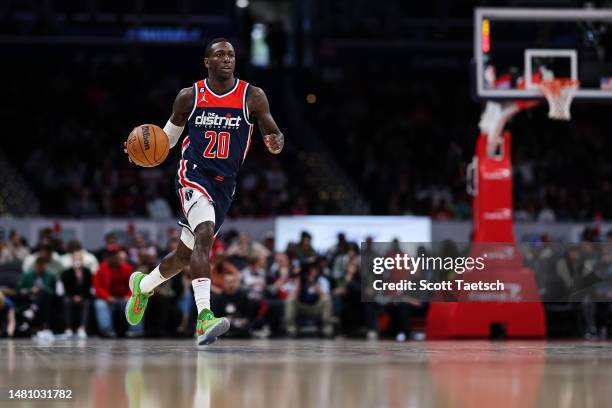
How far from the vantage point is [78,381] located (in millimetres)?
5609

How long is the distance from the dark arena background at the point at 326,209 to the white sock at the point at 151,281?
66cm

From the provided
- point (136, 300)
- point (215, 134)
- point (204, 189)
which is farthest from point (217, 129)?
point (136, 300)

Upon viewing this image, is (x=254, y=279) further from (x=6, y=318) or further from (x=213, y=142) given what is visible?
(x=213, y=142)

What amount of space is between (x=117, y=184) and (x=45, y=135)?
3782 millimetres

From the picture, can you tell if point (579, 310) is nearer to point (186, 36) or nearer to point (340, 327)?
point (340, 327)

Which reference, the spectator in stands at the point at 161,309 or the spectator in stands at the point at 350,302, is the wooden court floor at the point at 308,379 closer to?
the spectator in stands at the point at 161,309

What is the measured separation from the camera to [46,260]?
659 inches

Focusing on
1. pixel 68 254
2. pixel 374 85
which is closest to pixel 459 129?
pixel 374 85

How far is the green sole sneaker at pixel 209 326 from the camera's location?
8.08 meters

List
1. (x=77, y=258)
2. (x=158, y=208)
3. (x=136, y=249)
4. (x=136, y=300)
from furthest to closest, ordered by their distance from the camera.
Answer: (x=158, y=208), (x=136, y=249), (x=77, y=258), (x=136, y=300)

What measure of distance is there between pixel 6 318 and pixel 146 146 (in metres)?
8.98

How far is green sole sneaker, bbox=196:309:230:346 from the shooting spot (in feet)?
26.5

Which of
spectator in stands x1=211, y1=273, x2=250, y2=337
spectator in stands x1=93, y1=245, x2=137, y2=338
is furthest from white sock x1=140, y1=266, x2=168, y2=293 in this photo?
spectator in stands x1=93, y1=245, x2=137, y2=338

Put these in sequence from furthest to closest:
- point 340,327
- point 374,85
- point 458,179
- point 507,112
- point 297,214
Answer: point 374,85 → point 458,179 → point 297,214 → point 340,327 → point 507,112
